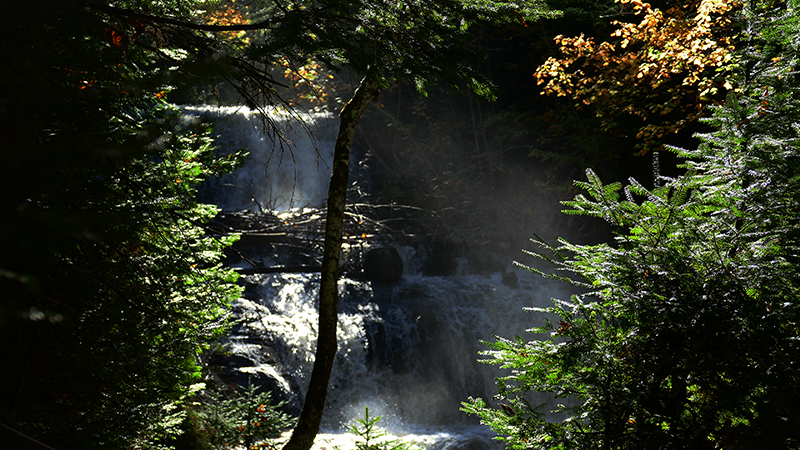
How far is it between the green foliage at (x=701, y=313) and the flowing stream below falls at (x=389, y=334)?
507 cm

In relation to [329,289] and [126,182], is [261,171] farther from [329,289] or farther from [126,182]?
[126,182]

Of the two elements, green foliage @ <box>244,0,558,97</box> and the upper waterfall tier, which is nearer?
green foliage @ <box>244,0,558,97</box>

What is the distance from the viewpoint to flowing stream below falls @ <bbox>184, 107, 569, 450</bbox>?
8406 millimetres

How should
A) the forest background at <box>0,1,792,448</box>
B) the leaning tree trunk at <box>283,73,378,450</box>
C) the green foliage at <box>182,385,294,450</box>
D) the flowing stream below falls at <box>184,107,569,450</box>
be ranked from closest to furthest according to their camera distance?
the forest background at <box>0,1,792,448</box>
the leaning tree trunk at <box>283,73,378,450</box>
the green foliage at <box>182,385,294,450</box>
the flowing stream below falls at <box>184,107,569,450</box>

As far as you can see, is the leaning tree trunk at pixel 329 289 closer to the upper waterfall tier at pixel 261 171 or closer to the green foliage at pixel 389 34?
the green foliage at pixel 389 34

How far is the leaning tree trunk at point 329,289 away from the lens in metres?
3.78

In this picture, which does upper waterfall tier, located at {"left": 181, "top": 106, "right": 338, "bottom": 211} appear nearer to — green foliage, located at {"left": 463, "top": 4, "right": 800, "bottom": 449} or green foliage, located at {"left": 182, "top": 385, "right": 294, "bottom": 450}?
green foliage, located at {"left": 182, "top": 385, "right": 294, "bottom": 450}

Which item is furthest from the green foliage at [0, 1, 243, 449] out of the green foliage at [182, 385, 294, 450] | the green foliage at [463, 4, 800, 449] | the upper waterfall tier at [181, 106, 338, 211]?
the upper waterfall tier at [181, 106, 338, 211]

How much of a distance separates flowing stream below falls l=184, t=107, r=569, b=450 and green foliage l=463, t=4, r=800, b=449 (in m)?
5.07

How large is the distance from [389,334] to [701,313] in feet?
25.9

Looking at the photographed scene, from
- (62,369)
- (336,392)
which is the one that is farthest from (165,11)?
(336,392)

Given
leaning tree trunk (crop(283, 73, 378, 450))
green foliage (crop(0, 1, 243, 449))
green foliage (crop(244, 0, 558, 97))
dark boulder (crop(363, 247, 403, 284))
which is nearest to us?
green foliage (crop(0, 1, 243, 449))

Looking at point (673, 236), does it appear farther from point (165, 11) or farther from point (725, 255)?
point (165, 11)

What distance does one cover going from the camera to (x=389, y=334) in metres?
10.1
